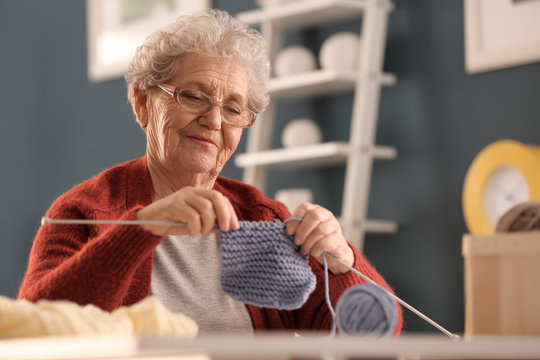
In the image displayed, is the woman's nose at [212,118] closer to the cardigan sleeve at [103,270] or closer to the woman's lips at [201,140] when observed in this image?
the woman's lips at [201,140]

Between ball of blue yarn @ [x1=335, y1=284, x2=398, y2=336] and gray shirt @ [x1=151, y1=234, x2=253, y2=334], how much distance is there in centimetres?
56

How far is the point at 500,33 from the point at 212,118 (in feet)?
4.36

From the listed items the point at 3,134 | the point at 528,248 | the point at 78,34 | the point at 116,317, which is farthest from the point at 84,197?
the point at 3,134

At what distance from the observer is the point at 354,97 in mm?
3020

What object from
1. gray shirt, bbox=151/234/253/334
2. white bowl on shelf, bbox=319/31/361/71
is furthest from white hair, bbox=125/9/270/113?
white bowl on shelf, bbox=319/31/361/71

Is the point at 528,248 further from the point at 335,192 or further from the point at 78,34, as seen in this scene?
the point at 78,34

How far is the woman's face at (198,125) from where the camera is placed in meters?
1.73

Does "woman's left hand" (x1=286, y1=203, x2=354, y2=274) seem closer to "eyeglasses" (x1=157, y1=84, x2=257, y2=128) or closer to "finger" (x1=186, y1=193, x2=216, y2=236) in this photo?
"finger" (x1=186, y1=193, x2=216, y2=236)

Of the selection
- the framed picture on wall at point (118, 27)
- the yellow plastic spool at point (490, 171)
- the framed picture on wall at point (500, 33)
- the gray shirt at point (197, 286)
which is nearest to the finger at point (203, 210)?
the gray shirt at point (197, 286)

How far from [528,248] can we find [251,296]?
0.52m

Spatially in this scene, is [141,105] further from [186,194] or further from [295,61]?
[295,61]

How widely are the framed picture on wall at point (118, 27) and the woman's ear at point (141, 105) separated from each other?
1882 mm

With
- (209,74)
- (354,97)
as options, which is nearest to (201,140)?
(209,74)

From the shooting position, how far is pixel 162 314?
0.98m
